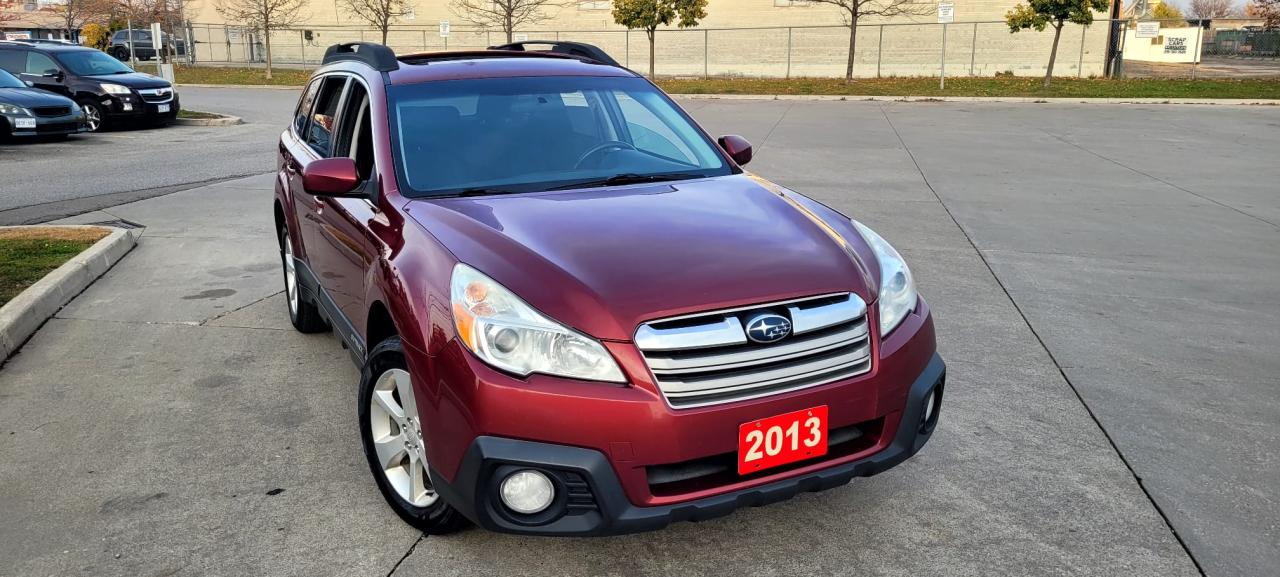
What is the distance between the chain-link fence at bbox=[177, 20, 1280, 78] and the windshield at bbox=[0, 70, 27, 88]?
70.4 ft

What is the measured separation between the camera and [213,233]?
9023 millimetres

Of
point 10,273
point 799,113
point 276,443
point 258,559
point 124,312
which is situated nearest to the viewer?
point 258,559

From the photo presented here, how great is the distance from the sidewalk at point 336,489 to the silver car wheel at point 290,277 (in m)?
0.19

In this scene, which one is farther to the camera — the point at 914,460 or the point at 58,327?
the point at 58,327

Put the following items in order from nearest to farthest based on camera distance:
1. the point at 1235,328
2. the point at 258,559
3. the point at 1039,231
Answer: the point at 258,559 < the point at 1235,328 < the point at 1039,231

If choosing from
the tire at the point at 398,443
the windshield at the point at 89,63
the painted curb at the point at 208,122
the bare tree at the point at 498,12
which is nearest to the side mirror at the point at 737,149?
the tire at the point at 398,443

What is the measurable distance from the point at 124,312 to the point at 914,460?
16.6ft

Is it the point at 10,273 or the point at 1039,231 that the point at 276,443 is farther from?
the point at 1039,231

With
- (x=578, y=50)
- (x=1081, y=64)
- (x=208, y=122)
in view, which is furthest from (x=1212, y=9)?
(x=578, y=50)

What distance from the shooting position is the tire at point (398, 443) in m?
3.26

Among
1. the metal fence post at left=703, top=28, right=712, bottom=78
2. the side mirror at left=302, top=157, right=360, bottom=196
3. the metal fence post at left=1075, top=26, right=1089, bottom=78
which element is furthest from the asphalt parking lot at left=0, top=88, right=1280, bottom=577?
the metal fence post at left=703, top=28, right=712, bottom=78

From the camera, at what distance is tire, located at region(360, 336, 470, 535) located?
326 centimetres

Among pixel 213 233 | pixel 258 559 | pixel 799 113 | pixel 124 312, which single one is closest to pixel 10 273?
pixel 124 312

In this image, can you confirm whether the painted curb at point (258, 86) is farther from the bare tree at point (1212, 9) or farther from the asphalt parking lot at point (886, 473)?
the bare tree at point (1212, 9)
